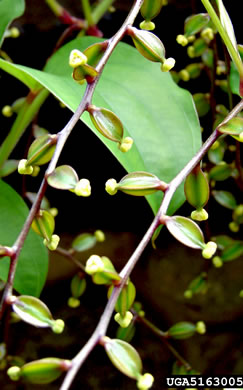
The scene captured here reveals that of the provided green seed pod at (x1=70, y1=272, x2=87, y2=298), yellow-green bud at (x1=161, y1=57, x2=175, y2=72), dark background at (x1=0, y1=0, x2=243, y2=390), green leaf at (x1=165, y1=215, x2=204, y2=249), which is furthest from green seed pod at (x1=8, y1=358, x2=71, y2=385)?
dark background at (x1=0, y1=0, x2=243, y2=390)

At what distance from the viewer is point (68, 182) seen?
1.05 feet

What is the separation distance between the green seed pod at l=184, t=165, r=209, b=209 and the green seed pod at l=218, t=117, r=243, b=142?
39mm

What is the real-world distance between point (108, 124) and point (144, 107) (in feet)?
0.45

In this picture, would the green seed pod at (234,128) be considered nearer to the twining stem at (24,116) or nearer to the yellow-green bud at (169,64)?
the yellow-green bud at (169,64)

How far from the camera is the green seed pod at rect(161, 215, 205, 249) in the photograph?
1.11ft

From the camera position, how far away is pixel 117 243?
31.8 inches

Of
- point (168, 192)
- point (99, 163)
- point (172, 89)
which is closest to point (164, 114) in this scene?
point (172, 89)

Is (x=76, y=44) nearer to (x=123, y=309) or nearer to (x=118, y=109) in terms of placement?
(x=118, y=109)

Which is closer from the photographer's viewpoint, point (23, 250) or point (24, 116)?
point (23, 250)

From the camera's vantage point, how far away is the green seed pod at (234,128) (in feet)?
1.22

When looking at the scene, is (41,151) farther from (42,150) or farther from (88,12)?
(88,12)

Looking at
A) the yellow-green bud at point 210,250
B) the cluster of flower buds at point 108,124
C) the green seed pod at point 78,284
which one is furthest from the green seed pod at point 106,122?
the green seed pod at point 78,284

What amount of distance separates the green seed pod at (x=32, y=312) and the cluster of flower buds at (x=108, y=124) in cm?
13

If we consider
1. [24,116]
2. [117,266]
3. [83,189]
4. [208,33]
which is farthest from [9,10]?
[117,266]
